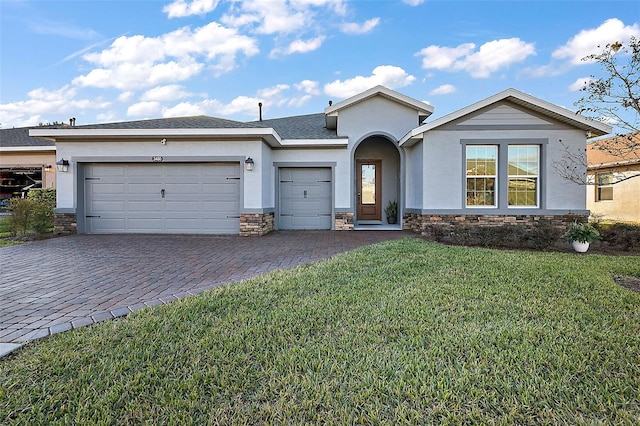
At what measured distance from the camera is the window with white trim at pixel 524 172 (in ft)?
32.8

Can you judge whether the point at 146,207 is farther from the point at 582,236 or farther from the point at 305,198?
the point at 582,236

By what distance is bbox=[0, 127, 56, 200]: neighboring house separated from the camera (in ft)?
47.1

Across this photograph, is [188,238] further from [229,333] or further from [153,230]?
[229,333]

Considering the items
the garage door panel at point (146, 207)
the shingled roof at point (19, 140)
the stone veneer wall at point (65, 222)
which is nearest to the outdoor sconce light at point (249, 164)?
the garage door panel at point (146, 207)

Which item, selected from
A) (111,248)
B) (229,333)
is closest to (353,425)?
(229,333)

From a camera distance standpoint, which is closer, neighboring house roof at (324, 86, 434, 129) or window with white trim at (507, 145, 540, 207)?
window with white trim at (507, 145, 540, 207)

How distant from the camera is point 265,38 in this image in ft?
47.1

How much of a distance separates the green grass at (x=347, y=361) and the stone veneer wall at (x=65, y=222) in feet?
29.0

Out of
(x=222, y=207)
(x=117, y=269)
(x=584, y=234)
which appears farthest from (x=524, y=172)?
(x=117, y=269)

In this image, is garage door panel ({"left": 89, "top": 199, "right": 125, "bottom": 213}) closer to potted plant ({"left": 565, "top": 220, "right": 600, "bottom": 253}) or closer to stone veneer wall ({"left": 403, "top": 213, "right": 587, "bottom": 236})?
stone veneer wall ({"left": 403, "top": 213, "right": 587, "bottom": 236})

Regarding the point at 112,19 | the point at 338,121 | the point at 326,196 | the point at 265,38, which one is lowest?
the point at 326,196

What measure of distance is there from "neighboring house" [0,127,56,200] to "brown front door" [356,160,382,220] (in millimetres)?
13622

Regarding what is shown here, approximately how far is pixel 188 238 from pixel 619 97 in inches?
423

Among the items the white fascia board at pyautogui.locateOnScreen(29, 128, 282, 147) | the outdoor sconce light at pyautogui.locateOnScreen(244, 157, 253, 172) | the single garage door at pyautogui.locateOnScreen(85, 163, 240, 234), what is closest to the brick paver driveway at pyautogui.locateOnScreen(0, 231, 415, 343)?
the single garage door at pyautogui.locateOnScreen(85, 163, 240, 234)
